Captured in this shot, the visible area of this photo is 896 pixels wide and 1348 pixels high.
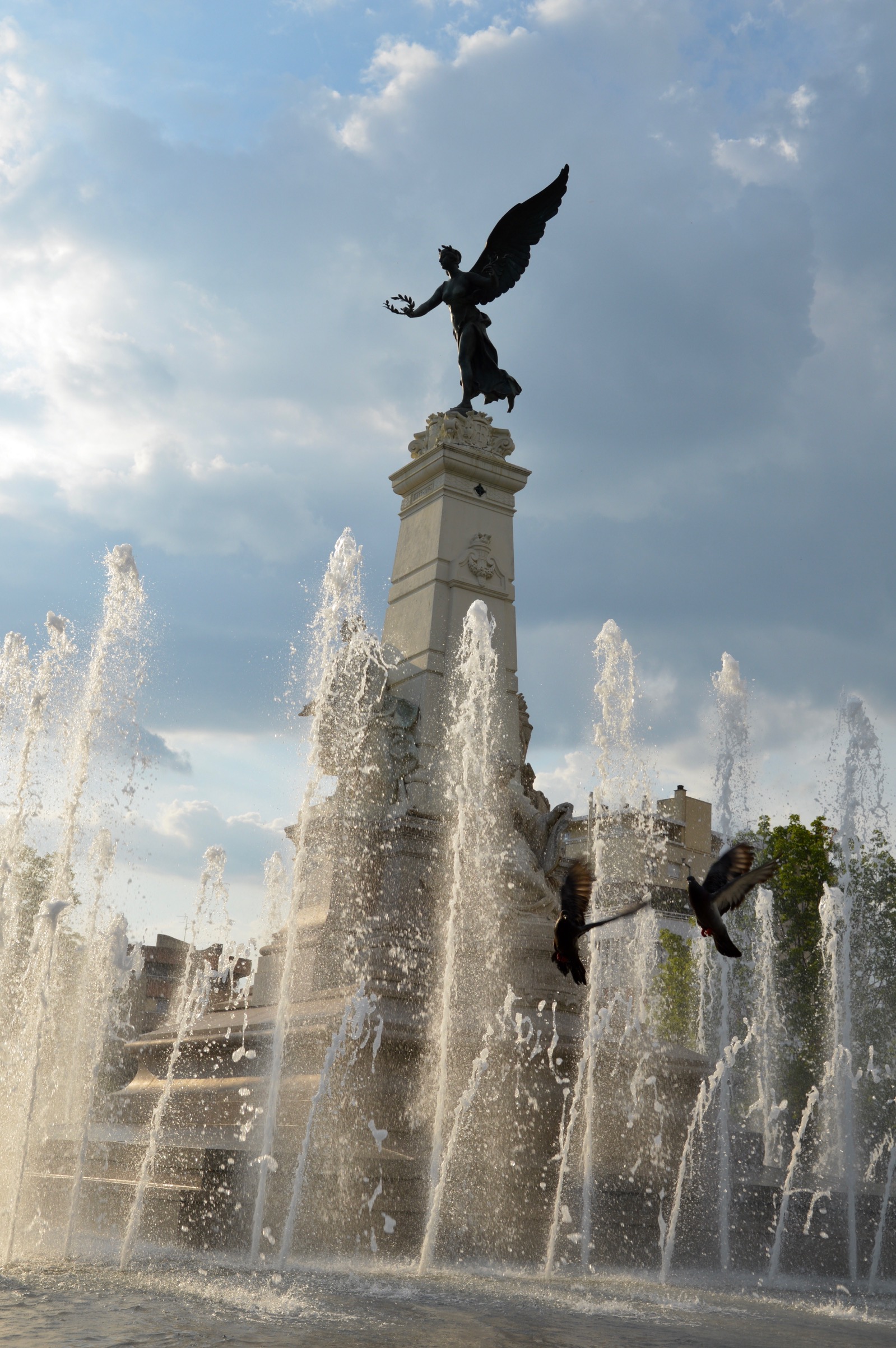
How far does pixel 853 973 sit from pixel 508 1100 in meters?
12.7

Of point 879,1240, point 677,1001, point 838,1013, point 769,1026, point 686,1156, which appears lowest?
point 879,1240

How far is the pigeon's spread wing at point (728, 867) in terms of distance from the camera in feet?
17.5

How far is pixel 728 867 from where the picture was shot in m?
5.42

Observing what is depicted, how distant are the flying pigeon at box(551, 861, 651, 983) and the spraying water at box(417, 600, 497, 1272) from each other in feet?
11.7

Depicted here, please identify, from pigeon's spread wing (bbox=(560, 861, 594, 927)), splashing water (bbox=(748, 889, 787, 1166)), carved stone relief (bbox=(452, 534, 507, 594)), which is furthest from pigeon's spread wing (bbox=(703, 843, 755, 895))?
splashing water (bbox=(748, 889, 787, 1166))

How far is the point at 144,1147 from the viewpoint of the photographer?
8.73 metres

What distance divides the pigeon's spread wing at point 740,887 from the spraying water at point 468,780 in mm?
4243

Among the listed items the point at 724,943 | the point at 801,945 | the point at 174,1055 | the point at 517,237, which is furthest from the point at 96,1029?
the point at 801,945

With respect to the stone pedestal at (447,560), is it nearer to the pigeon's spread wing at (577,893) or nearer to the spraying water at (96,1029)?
the spraying water at (96,1029)

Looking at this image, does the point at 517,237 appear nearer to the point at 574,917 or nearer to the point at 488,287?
the point at 488,287

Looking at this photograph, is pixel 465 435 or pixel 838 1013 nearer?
pixel 465 435

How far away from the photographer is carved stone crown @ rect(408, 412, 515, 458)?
13.6 metres

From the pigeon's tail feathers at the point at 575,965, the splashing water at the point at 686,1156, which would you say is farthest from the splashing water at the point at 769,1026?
the pigeon's tail feathers at the point at 575,965

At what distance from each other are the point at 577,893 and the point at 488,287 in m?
10.4
